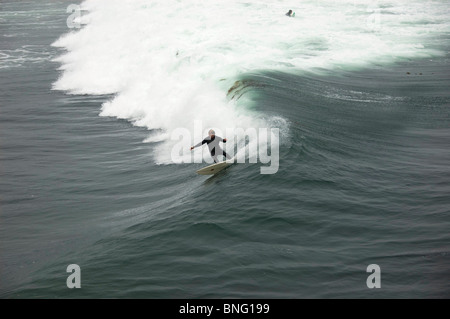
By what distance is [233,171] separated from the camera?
52.9 ft

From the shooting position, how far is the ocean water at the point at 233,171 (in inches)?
443

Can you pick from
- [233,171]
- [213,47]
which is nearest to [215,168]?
[233,171]

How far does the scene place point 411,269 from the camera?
1103 cm

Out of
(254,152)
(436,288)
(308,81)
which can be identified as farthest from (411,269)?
(308,81)

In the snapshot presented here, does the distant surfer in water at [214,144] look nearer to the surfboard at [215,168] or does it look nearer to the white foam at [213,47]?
the surfboard at [215,168]

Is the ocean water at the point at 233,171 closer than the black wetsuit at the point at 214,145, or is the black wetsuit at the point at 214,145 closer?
the ocean water at the point at 233,171

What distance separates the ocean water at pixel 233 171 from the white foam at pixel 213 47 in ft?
0.65

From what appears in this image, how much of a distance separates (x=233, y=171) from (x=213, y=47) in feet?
62.1

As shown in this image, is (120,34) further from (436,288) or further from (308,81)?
(436,288)

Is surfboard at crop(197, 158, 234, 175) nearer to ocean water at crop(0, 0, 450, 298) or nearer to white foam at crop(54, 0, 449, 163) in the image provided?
ocean water at crop(0, 0, 450, 298)

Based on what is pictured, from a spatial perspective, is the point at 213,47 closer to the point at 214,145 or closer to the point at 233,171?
the point at 214,145

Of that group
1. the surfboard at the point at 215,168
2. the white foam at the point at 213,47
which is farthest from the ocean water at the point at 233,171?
the surfboard at the point at 215,168

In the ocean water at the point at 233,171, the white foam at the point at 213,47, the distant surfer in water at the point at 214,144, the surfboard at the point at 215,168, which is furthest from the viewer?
the white foam at the point at 213,47

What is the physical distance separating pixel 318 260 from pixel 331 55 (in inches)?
936
